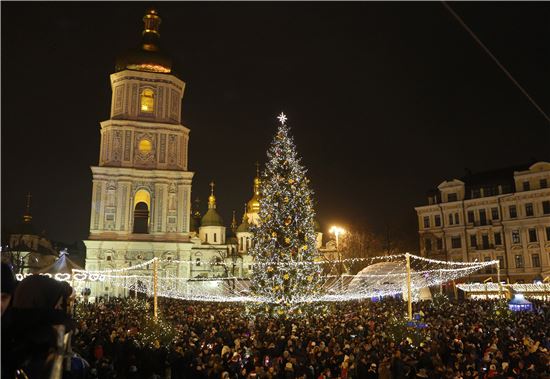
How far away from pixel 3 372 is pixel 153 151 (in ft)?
191

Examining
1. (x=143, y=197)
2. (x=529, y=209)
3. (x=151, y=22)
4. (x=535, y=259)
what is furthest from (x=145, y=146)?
(x=535, y=259)

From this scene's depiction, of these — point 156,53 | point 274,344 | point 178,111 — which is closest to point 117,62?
point 156,53

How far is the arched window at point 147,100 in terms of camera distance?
59.7m

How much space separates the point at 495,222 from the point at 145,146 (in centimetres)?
4030

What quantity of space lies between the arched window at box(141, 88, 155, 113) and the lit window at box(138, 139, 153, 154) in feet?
12.5

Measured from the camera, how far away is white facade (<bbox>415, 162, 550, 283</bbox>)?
5106 centimetres

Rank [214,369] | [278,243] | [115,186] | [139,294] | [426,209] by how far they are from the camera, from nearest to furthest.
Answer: [214,369], [278,243], [139,294], [115,186], [426,209]

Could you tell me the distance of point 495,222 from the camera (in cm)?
5444

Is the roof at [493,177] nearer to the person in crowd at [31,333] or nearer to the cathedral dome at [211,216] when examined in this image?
the cathedral dome at [211,216]

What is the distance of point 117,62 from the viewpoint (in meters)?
61.0

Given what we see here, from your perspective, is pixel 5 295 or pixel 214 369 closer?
pixel 5 295

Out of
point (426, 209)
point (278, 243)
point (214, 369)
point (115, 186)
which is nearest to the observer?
point (214, 369)

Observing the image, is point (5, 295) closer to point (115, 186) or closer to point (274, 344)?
point (274, 344)

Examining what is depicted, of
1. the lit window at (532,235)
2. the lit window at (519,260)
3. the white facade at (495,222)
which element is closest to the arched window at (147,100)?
the white facade at (495,222)
